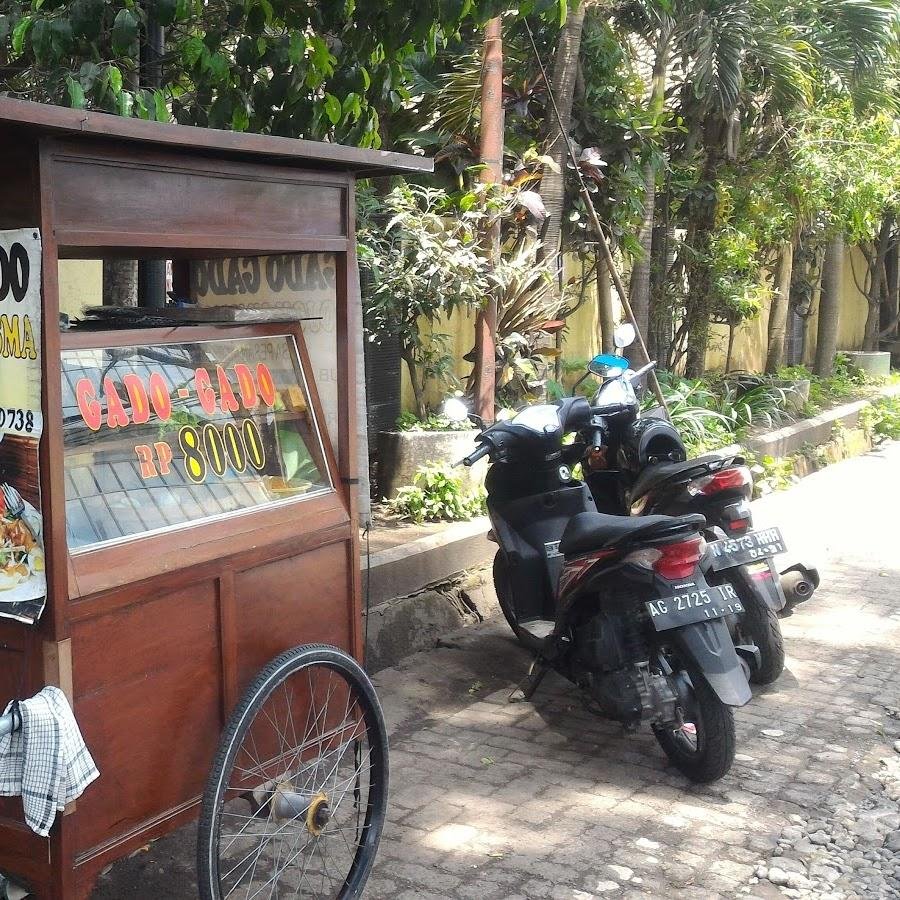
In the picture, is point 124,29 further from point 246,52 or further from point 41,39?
point 246,52

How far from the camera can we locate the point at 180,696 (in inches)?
110

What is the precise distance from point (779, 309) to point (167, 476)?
10282mm

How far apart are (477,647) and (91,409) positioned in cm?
321

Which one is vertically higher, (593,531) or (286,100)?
(286,100)

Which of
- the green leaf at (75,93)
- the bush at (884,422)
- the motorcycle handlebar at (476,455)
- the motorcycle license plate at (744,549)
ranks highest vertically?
the green leaf at (75,93)

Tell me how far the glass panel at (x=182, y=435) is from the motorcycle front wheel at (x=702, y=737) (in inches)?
59.4

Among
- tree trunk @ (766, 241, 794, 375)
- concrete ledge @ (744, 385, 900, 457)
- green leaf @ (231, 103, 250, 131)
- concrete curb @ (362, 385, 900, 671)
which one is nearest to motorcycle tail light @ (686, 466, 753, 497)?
concrete curb @ (362, 385, 900, 671)

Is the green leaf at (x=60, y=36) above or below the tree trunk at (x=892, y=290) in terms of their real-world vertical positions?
above

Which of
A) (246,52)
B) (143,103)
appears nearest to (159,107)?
(143,103)

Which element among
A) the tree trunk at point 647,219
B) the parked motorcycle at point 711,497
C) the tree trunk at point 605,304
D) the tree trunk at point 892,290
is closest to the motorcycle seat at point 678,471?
the parked motorcycle at point 711,497

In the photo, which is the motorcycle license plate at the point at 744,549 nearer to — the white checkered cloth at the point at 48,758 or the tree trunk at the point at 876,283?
the white checkered cloth at the point at 48,758

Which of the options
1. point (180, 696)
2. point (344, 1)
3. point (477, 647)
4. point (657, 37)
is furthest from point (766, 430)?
point (180, 696)

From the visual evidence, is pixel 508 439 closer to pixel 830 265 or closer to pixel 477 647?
pixel 477 647

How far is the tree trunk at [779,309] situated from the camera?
11938 millimetres
